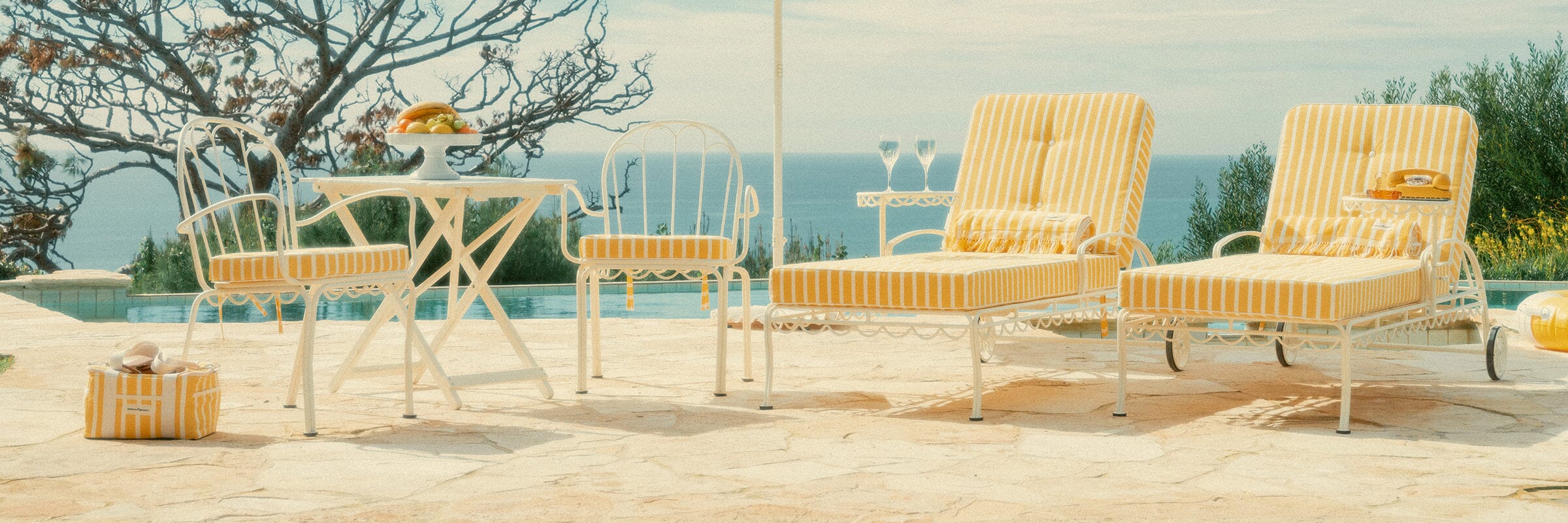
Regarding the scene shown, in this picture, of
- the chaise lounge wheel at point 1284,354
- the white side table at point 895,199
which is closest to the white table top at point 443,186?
the white side table at point 895,199

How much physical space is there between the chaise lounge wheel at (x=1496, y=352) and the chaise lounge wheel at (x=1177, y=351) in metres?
0.93

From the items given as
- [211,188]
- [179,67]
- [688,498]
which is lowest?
[688,498]

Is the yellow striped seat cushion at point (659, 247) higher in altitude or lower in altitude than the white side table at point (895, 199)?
lower

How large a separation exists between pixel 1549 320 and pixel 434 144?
4.08 metres

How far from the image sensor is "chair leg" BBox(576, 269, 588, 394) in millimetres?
4508

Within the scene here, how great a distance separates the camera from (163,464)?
10.8 feet

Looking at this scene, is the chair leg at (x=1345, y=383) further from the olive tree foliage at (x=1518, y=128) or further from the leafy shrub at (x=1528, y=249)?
the olive tree foliage at (x=1518, y=128)

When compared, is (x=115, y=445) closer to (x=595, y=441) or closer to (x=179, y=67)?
(x=595, y=441)

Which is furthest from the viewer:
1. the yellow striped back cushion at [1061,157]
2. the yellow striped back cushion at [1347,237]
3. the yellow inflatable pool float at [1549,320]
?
the yellow inflatable pool float at [1549,320]

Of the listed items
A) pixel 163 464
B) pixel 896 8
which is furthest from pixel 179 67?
pixel 896 8

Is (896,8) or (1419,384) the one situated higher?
(896,8)

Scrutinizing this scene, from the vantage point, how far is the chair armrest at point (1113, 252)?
14.7 feet

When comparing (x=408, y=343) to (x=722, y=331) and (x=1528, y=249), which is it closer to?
(x=722, y=331)

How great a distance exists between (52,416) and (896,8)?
29.2 m
